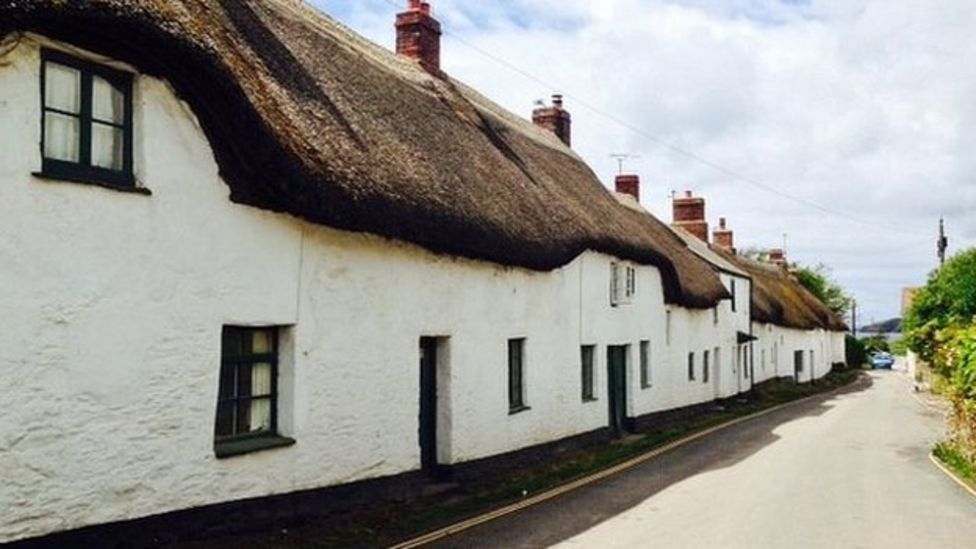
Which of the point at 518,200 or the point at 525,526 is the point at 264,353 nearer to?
the point at 525,526

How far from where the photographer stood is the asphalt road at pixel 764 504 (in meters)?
10.7

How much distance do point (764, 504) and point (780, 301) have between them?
37.9 meters

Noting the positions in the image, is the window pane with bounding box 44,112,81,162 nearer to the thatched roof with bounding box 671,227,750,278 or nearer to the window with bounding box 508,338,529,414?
the window with bounding box 508,338,529,414

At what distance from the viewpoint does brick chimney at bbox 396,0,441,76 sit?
19766 mm

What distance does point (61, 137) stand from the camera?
8297 mm

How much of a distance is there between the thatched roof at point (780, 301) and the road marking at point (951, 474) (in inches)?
905

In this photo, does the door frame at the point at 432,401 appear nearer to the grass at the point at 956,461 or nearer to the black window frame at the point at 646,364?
the grass at the point at 956,461

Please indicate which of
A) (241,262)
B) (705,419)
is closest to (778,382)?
(705,419)

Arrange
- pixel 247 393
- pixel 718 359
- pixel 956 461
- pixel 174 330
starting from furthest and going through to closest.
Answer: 1. pixel 718 359
2. pixel 956 461
3. pixel 247 393
4. pixel 174 330

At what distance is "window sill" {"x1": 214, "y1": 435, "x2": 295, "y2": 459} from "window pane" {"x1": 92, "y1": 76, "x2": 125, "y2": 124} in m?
3.54

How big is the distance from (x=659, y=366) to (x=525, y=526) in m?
15.4

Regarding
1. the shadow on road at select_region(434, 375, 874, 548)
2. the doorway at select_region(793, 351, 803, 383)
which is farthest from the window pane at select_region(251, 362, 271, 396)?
the doorway at select_region(793, 351, 803, 383)

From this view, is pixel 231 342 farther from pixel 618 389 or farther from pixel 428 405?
pixel 618 389

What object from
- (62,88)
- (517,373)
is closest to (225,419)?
(62,88)
